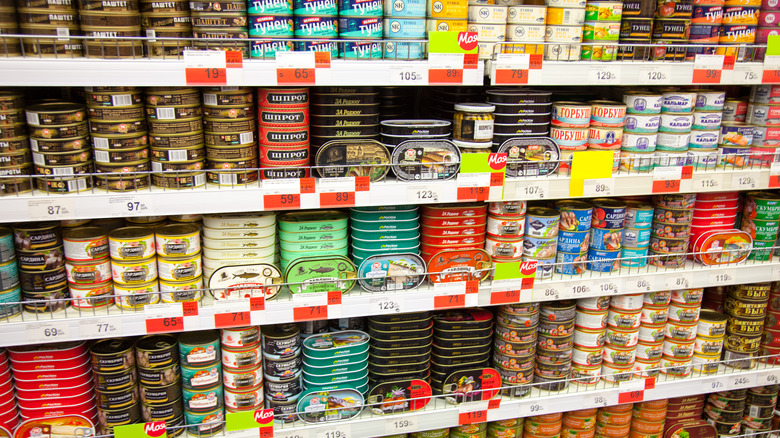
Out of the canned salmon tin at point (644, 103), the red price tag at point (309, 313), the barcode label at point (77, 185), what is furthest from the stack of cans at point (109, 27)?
the canned salmon tin at point (644, 103)

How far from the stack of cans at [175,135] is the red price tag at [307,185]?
33 cm

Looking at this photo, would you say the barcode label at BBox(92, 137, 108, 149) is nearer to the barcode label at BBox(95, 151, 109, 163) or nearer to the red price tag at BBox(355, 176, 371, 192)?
the barcode label at BBox(95, 151, 109, 163)

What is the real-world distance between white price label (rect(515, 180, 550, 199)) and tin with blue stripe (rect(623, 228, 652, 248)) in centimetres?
47

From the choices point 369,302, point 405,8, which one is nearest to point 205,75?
point 405,8

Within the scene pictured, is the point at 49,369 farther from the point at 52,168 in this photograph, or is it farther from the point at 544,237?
the point at 544,237

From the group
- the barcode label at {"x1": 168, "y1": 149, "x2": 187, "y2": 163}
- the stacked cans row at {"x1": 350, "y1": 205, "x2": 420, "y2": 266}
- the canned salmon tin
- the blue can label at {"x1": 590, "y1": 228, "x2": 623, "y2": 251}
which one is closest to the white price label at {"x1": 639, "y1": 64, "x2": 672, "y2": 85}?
the canned salmon tin

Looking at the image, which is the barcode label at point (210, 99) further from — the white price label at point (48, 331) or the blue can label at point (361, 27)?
the white price label at point (48, 331)

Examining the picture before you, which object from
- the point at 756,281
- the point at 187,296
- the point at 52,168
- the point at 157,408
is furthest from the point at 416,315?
the point at 756,281

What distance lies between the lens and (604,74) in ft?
6.55

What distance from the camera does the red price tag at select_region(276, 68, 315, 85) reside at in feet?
5.69

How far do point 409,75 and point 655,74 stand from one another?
3.13ft

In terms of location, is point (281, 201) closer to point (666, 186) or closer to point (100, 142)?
point (100, 142)

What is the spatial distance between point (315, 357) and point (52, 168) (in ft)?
3.58

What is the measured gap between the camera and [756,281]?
235 cm
